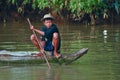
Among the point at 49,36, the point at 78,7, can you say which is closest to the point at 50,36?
the point at 49,36

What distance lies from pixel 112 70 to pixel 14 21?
16736 millimetres

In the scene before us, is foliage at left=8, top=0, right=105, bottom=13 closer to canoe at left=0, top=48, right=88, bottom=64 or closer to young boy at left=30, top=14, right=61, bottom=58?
young boy at left=30, top=14, right=61, bottom=58

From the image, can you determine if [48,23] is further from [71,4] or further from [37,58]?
[71,4]

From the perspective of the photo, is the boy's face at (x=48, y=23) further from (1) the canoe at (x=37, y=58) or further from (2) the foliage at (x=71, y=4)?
(2) the foliage at (x=71, y=4)

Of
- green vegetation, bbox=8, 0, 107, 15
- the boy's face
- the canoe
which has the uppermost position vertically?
green vegetation, bbox=8, 0, 107, 15

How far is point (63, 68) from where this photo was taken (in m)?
11.7

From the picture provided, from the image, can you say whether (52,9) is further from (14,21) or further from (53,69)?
(53,69)

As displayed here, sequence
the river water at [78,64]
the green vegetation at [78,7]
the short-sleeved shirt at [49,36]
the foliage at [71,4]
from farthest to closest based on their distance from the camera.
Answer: the green vegetation at [78,7] → the foliage at [71,4] → the short-sleeved shirt at [49,36] → the river water at [78,64]

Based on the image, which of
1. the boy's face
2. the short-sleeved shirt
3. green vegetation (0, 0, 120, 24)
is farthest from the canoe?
green vegetation (0, 0, 120, 24)

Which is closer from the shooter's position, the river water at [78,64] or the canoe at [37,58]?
the river water at [78,64]

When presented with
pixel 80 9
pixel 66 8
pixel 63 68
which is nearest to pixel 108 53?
pixel 63 68

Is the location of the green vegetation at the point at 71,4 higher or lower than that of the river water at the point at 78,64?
higher

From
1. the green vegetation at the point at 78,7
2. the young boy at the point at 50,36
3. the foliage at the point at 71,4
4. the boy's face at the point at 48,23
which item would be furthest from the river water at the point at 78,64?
the green vegetation at the point at 78,7

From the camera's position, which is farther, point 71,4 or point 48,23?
point 71,4
